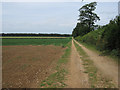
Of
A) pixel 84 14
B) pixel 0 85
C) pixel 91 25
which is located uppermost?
pixel 84 14

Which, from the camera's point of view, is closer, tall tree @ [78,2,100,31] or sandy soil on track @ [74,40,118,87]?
sandy soil on track @ [74,40,118,87]

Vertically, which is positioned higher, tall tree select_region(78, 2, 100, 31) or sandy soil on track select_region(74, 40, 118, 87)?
tall tree select_region(78, 2, 100, 31)

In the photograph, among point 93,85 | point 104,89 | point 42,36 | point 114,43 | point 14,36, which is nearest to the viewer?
point 104,89

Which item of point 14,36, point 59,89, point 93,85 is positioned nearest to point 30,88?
point 59,89

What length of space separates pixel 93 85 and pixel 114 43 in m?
6.11

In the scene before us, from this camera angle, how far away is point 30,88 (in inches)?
182

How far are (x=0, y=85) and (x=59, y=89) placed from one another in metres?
2.54

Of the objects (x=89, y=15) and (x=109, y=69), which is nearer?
(x=109, y=69)

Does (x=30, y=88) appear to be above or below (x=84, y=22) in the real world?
below

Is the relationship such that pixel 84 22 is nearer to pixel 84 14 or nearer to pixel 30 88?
pixel 84 14

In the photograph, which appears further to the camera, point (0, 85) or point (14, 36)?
point (14, 36)

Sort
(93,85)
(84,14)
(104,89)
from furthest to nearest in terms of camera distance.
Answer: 1. (84,14)
2. (93,85)
3. (104,89)

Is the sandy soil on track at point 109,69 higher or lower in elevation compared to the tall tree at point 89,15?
lower

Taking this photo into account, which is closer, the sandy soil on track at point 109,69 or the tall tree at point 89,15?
the sandy soil on track at point 109,69
